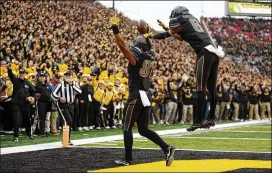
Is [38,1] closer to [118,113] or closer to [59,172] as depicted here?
[118,113]

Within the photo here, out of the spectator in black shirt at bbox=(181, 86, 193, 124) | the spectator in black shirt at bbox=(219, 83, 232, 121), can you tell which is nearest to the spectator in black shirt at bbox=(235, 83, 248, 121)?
the spectator in black shirt at bbox=(219, 83, 232, 121)

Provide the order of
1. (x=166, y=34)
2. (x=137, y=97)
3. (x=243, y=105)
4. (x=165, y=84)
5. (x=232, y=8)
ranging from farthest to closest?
(x=232, y=8) < (x=243, y=105) < (x=165, y=84) < (x=137, y=97) < (x=166, y=34)

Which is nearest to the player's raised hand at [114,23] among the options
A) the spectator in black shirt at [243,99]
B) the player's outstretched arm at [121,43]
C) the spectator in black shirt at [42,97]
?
the player's outstretched arm at [121,43]

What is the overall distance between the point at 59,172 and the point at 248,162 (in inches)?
125

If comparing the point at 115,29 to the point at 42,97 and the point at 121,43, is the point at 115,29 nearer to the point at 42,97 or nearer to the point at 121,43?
the point at 121,43

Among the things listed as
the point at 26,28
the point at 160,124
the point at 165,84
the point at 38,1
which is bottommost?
the point at 160,124

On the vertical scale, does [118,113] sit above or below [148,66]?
below

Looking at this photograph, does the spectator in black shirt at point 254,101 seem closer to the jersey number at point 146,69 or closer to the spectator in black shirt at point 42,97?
the spectator in black shirt at point 42,97

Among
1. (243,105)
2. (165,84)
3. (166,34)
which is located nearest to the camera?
(166,34)

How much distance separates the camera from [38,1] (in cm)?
2903

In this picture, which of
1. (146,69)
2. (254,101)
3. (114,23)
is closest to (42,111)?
(146,69)

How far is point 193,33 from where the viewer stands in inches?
269

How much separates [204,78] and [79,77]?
39.6 ft

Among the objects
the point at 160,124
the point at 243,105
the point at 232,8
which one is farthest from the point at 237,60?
the point at 160,124
